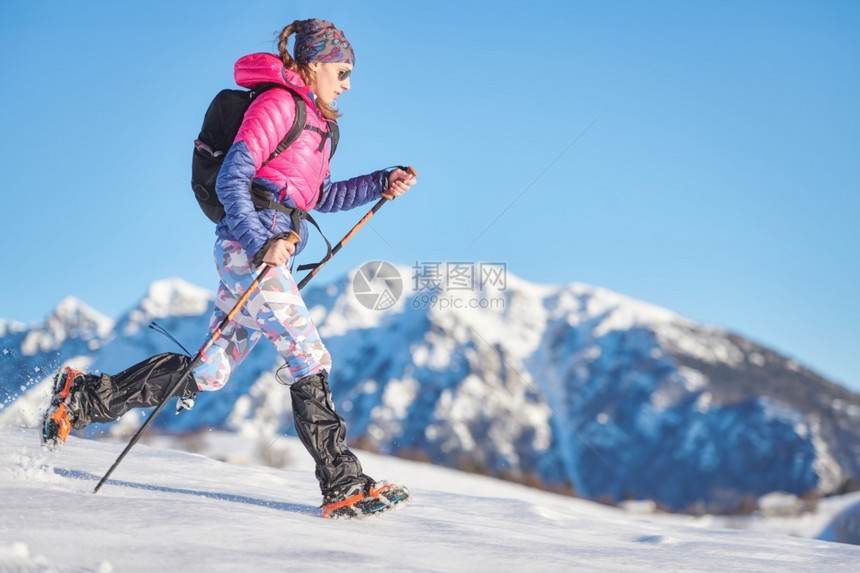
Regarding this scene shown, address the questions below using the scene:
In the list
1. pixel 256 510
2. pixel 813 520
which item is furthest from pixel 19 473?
pixel 813 520

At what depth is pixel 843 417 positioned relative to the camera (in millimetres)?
195500

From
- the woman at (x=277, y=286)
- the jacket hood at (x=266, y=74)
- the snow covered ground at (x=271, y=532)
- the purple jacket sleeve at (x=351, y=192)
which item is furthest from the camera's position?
the purple jacket sleeve at (x=351, y=192)

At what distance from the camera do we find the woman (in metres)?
4.11

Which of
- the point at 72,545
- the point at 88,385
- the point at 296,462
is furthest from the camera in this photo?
the point at 296,462

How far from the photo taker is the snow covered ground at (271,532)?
267cm

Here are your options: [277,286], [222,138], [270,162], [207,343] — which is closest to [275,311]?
[277,286]

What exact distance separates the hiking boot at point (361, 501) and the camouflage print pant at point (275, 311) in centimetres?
70

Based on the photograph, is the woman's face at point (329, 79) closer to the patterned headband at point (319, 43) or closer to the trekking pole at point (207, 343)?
the patterned headband at point (319, 43)

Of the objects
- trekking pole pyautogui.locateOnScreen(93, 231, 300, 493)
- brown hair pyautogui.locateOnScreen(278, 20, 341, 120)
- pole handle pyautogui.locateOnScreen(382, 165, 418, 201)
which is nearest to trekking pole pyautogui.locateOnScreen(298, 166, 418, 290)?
pole handle pyautogui.locateOnScreen(382, 165, 418, 201)

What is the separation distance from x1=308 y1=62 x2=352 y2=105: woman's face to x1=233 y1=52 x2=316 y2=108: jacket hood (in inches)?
6.0

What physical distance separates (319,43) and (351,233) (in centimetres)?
125

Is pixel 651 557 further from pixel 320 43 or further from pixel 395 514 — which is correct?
pixel 320 43

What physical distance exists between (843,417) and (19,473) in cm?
22393

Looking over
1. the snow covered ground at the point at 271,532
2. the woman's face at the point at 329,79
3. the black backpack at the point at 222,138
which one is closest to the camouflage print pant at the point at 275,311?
the black backpack at the point at 222,138
